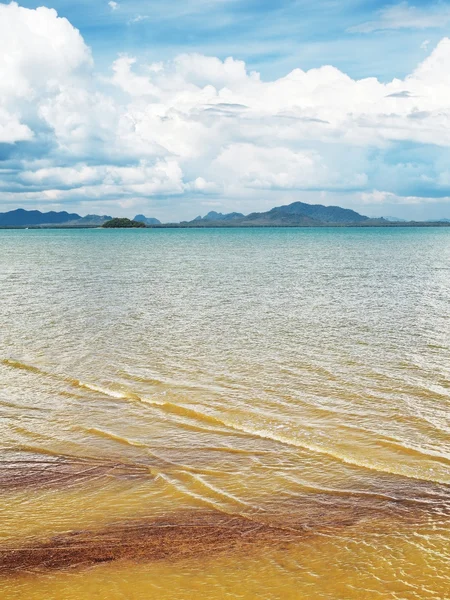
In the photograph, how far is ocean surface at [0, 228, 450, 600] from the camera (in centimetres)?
813

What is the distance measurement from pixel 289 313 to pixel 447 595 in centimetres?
2745

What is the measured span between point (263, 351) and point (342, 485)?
41.5 feet

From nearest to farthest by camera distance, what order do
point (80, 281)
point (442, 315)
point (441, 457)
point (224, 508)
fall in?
point (224, 508) → point (441, 457) → point (442, 315) → point (80, 281)

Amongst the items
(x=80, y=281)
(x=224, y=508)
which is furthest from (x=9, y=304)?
(x=224, y=508)

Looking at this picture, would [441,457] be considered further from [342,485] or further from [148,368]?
[148,368]

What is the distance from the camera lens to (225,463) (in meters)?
12.2

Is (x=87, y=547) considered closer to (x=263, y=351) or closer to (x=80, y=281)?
(x=263, y=351)

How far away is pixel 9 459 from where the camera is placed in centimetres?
1248

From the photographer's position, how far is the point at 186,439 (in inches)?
541

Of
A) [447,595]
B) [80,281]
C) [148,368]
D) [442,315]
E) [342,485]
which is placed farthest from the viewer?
[80,281]

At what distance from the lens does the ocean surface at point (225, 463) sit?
8.13m

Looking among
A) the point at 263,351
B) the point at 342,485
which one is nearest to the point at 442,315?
the point at 263,351

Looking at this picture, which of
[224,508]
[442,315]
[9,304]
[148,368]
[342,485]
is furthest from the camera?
[9,304]

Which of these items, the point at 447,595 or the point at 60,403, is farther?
the point at 60,403
